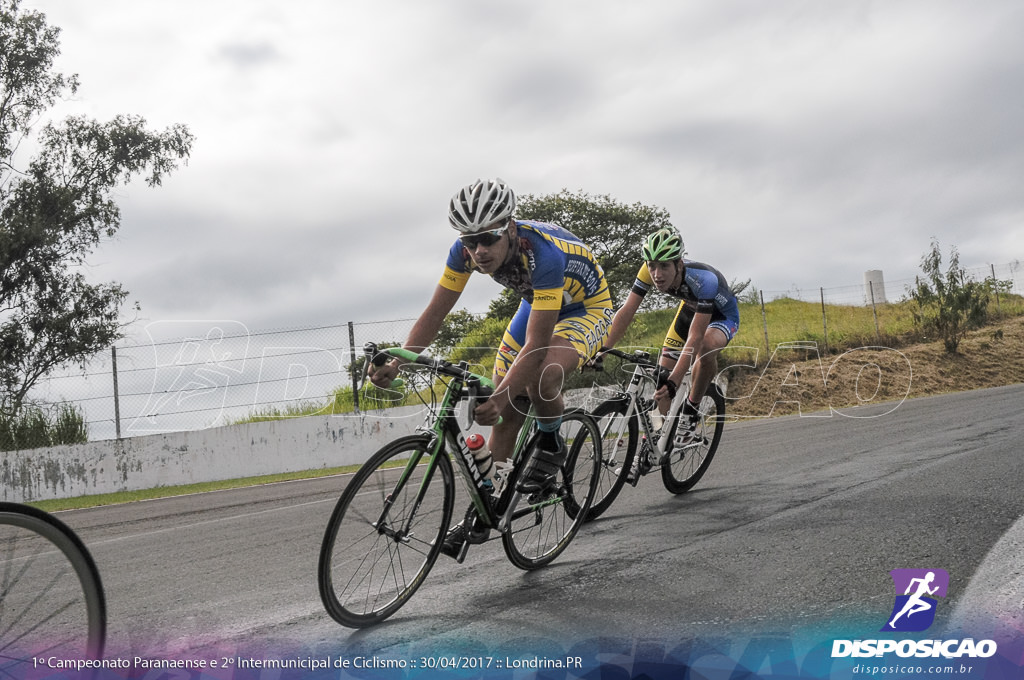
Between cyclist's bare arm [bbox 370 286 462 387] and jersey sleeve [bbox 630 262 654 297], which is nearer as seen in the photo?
cyclist's bare arm [bbox 370 286 462 387]

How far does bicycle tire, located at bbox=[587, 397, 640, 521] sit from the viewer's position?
5.69 meters

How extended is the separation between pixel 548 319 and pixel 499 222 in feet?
1.75

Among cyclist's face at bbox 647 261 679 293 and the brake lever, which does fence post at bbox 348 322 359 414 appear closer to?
cyclist's face at bbox 647 261 679 293

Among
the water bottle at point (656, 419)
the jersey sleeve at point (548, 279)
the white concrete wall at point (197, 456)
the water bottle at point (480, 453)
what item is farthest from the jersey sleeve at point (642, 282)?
the white concrete wall at point (197, 456)

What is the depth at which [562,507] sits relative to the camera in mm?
4797

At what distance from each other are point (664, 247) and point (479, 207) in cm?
260

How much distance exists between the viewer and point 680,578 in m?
3.94

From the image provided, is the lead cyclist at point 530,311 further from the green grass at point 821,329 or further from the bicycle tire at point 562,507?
the green grass at point 821,329

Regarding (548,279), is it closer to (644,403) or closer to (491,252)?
(491,252)

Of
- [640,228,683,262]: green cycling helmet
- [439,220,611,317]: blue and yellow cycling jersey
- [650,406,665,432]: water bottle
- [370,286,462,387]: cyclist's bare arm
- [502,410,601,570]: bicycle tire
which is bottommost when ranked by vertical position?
[502,410,601,570]: bicycle tire

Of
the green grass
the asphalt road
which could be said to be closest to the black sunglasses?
the asphalt road

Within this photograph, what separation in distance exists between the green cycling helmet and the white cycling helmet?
243 cm

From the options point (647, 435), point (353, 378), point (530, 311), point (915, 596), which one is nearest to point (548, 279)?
point (530, 311)

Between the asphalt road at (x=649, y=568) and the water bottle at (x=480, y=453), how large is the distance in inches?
22.9
